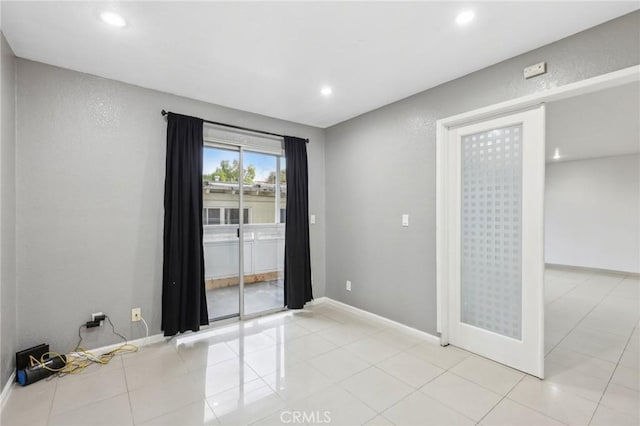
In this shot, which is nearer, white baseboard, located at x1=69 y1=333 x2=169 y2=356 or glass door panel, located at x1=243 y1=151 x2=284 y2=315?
white baseboard, located at x1=69 y1=333 x2=169 y2=356

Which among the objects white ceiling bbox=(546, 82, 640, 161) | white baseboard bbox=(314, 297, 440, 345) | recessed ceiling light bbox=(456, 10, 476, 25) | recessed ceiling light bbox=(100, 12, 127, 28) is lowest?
white baseboard bbox=(314, 297, 440, 345)

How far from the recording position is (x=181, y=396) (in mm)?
2088

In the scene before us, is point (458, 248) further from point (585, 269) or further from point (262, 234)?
point (585, 269)

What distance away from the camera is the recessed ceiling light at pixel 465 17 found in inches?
73.9

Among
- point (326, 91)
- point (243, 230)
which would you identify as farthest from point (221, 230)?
point (326, 91)

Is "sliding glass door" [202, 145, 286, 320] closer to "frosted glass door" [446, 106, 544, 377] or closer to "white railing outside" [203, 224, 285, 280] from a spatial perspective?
"white railing outside" [203, 224, 285, 280]

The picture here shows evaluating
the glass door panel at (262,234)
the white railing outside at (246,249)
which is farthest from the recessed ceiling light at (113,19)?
the white railing outside at (246,249)

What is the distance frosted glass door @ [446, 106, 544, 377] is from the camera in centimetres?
231

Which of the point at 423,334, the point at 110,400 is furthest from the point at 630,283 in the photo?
the point at 110,400

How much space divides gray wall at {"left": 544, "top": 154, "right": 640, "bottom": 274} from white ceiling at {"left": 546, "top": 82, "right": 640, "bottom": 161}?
1.68 ft

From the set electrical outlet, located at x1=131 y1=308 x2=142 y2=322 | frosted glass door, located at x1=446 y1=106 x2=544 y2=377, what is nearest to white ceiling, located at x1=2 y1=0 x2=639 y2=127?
frosted glass door, located at x1=446 y1=106 x2=544 y2=377

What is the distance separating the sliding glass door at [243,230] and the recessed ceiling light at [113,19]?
1.56 metres

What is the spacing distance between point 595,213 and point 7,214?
9665mm

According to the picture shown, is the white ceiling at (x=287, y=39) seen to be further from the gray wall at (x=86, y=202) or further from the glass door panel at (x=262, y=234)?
the glass door panel at (x=262, y=234)
